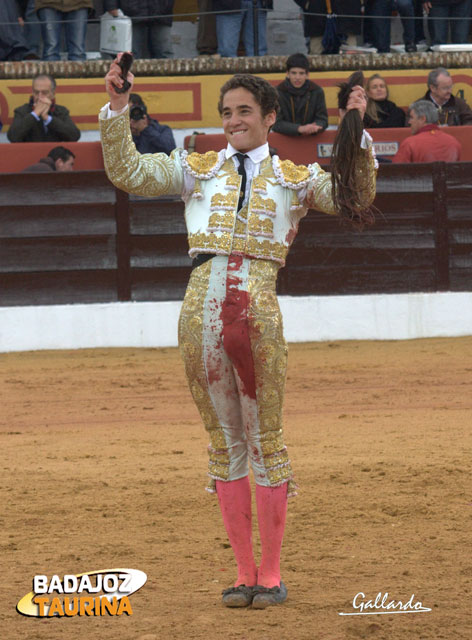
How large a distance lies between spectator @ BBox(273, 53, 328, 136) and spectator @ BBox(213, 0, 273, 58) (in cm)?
138

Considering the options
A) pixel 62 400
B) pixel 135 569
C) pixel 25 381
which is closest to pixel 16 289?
pixel 25 381

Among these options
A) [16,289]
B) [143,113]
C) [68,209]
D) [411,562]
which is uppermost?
[143,113]

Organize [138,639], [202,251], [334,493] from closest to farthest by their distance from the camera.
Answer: [138,639] < [202,251] < [334,493]

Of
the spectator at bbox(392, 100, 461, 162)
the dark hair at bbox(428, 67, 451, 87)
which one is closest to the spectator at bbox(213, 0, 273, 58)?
the dark hair at bbox(428, 67, 451, 87)

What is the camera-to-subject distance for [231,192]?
3467 mm

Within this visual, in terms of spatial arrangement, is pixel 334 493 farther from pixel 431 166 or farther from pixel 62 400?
pixel 431 166

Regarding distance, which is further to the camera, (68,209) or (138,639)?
(68,209)

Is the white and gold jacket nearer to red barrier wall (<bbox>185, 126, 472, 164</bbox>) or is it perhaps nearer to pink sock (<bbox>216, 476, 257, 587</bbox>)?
pink sock (<bbox>216, 476, 257, 587</bbox>)

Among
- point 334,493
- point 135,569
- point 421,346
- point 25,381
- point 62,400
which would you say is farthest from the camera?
point 421,346

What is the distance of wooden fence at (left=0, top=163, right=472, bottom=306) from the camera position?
995 cm

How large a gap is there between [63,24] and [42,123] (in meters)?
1.40

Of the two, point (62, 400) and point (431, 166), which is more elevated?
point (431, 166)

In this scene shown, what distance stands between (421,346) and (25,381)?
3.24m

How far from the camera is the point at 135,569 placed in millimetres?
3900
